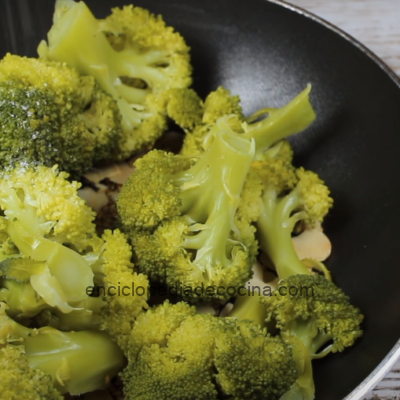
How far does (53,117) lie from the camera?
43.6 inches

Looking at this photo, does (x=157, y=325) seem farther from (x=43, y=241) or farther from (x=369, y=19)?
(x=369, y=19)

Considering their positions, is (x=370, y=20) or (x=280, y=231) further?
(x=370, y=20)

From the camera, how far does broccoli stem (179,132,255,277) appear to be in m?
1.02

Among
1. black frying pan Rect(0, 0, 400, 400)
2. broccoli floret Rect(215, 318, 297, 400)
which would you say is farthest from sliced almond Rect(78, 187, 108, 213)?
broccoli floret Rect(215, 318, 297, 400)

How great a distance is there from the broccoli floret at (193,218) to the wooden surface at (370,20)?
2.93 feet

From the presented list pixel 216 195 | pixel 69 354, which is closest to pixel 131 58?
pixel 216 195

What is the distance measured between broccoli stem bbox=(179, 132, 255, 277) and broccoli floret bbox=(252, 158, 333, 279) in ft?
0.44

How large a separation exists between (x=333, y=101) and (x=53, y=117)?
0.69 m

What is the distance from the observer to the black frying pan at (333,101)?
101 cm

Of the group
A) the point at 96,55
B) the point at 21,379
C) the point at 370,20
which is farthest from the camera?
the point at 370,20

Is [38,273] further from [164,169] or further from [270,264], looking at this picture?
[270,264]

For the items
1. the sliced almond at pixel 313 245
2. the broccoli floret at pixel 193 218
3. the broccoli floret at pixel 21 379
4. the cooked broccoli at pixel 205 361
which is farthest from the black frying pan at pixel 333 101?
the broccoli floret at pixel 21 379

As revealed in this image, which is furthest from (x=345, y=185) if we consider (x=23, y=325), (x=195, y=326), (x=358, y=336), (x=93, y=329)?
(x=23, y=325)

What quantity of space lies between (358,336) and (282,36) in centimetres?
82
